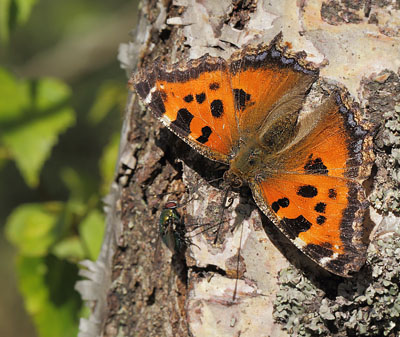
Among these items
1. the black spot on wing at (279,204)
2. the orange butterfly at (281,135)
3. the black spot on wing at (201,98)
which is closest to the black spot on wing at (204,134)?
the orange butterfly at (281,135)

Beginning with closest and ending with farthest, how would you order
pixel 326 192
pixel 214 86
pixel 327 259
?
pixel 327 259
pixel 326 192
pixel 214 86

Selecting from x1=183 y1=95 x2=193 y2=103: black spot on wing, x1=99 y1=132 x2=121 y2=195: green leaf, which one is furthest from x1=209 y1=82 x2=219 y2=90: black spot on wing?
x1=99 y1=132 x2=121 y2=195: green leaf

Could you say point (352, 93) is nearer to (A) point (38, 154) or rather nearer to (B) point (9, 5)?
(A) point (38, 154)

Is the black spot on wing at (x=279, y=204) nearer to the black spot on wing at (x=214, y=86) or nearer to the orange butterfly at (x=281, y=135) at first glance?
the orange butterfly at (x=281, y=135)

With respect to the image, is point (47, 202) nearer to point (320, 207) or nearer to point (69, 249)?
point (69, 249)

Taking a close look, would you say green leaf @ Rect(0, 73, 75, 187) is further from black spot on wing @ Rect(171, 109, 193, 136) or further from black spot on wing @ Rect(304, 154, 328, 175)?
black spot on wing @ Rect(304, 154, 328, 175)

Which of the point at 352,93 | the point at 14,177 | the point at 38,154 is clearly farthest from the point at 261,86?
the point at 14,177

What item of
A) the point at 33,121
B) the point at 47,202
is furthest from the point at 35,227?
the point at 33,121
